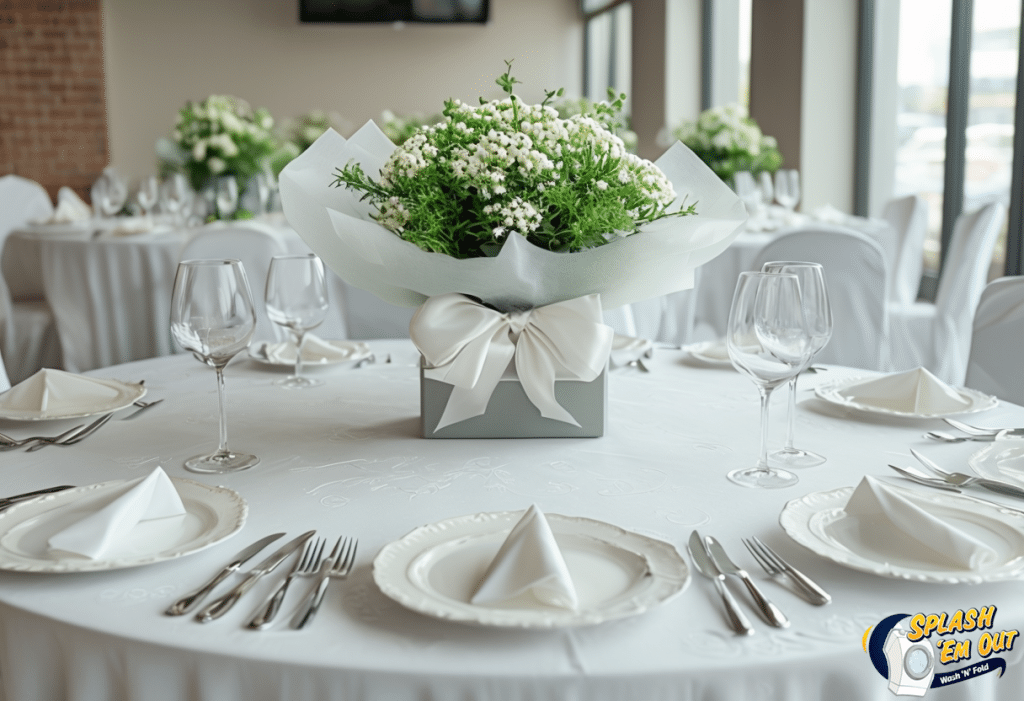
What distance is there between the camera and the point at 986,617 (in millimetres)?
761

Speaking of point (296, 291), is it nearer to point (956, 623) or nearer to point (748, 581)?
point (748, 581)

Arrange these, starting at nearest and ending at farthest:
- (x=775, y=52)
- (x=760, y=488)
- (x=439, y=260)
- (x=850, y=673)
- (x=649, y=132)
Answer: (x=850, y=673) → (x=760, y=488) → (x=439, y=260) → (x=775, y=52) → (x=649, y=132)

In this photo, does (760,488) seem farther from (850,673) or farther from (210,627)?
(210,627)

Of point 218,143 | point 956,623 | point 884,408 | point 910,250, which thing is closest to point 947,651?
point 956,623

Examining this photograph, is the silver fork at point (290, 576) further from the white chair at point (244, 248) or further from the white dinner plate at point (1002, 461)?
the white chair at point (244, 248)

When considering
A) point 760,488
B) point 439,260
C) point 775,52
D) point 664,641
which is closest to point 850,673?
point 664,641

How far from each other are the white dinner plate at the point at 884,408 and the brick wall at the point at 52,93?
8927mm

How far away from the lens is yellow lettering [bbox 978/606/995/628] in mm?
758

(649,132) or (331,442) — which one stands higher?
(649,132)

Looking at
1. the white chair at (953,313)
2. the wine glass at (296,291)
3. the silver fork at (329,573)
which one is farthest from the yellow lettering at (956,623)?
the white chair at (953,313)

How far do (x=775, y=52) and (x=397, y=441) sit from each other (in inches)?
197

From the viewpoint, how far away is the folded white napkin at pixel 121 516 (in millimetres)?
849

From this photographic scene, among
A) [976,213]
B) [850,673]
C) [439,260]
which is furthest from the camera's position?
[976,213]

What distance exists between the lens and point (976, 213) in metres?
3.50
